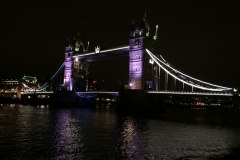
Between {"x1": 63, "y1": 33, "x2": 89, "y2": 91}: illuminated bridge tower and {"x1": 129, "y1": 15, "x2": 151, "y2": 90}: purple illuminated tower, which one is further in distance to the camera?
{"x1": 63, "y1": 33, "x2": 89, "y2": 91}: illuminated bridge tower

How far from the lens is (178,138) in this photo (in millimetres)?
17594

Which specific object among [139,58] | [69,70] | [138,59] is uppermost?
[139,58]

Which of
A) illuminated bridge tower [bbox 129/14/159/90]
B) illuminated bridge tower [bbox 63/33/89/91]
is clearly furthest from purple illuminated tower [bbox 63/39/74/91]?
illuminated bridge tower [bbox 129/14/159/90]

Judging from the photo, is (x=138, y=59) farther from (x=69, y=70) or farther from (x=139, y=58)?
(x=69, y=70)

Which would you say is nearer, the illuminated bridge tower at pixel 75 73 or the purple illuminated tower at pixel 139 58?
the purple illuminated tower at pixel 139 58

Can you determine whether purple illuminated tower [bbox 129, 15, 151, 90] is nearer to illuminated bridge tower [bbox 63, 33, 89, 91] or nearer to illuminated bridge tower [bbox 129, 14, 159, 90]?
illuminated bridge tower [bbox 129, 14, 159, 90]

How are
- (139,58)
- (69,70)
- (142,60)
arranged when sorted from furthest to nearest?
1. (69,70)
2. (139,58)
3. (142,60)

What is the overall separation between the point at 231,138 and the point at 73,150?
36.2ft

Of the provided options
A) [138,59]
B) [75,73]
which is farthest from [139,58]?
[75,73]

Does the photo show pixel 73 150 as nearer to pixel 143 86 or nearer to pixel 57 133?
pixel 57 133

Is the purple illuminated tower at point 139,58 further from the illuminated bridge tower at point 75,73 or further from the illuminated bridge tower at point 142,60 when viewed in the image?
the illuminated bridge tower at point 75,73

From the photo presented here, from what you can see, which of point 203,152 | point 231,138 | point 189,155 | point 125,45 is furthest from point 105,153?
point 125,45

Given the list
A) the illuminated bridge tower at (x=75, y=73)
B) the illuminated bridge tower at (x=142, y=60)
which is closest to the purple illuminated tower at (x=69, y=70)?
the illuminated bridge tower at (x=75, y=73)

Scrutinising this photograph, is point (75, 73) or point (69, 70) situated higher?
point (69, 70)
